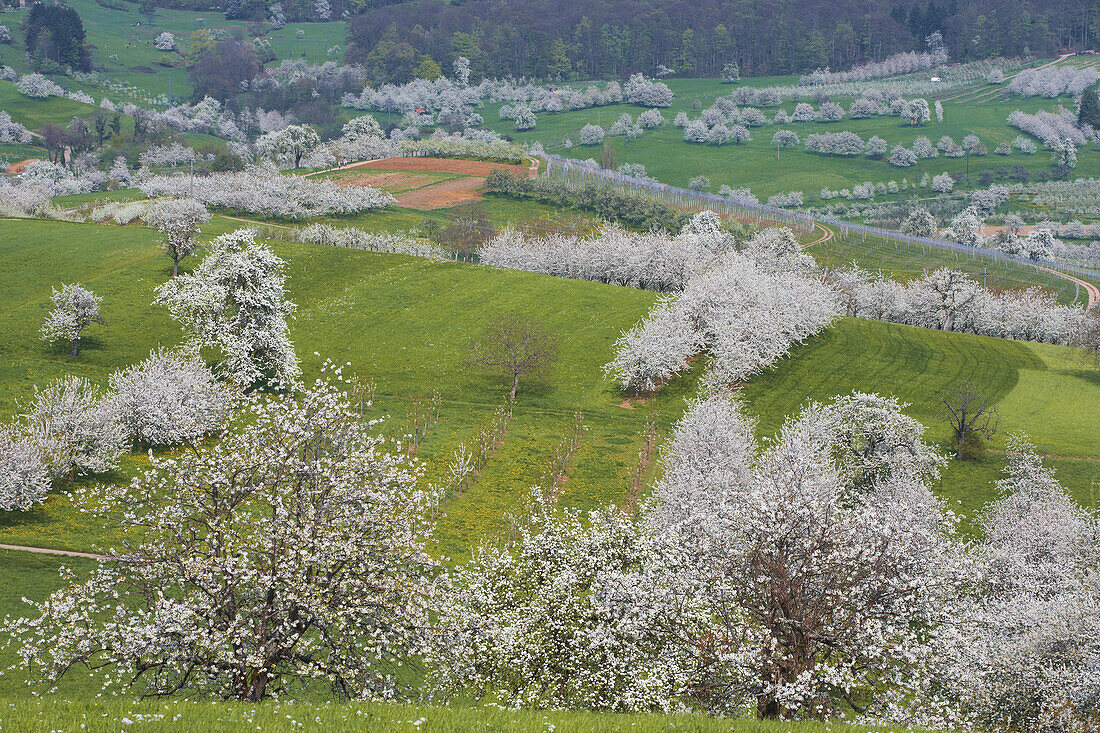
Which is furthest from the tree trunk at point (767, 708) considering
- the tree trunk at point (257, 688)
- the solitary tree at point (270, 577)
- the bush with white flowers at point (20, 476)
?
the bush with white flowers at point (20, 476)

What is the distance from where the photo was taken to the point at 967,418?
3219 inches

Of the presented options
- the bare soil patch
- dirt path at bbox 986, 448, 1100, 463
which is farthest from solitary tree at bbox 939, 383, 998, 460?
the bare soil patch

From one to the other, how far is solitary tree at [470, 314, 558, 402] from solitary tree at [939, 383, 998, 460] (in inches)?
1381

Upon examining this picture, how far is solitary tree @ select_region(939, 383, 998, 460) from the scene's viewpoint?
74562 millimetres

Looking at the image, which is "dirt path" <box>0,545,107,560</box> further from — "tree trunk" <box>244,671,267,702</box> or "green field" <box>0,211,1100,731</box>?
"tree trunk" <box>244,671,267,702</box>

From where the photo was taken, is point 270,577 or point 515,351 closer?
point 270,577

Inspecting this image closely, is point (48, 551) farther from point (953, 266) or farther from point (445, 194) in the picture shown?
point (953, 266)

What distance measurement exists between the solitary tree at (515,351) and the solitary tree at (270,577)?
5613 centimetres

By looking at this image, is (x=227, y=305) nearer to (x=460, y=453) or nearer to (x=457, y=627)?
(x=460, y=453)

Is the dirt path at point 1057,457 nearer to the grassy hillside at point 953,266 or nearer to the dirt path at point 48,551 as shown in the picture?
the dirt path at point 48,551

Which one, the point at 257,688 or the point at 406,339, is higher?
the point at 257,688

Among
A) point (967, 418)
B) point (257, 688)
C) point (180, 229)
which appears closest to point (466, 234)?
point (180, 229)

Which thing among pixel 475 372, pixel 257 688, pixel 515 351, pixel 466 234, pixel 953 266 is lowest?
pixel 953 266

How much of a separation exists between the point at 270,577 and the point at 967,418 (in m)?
72.8
